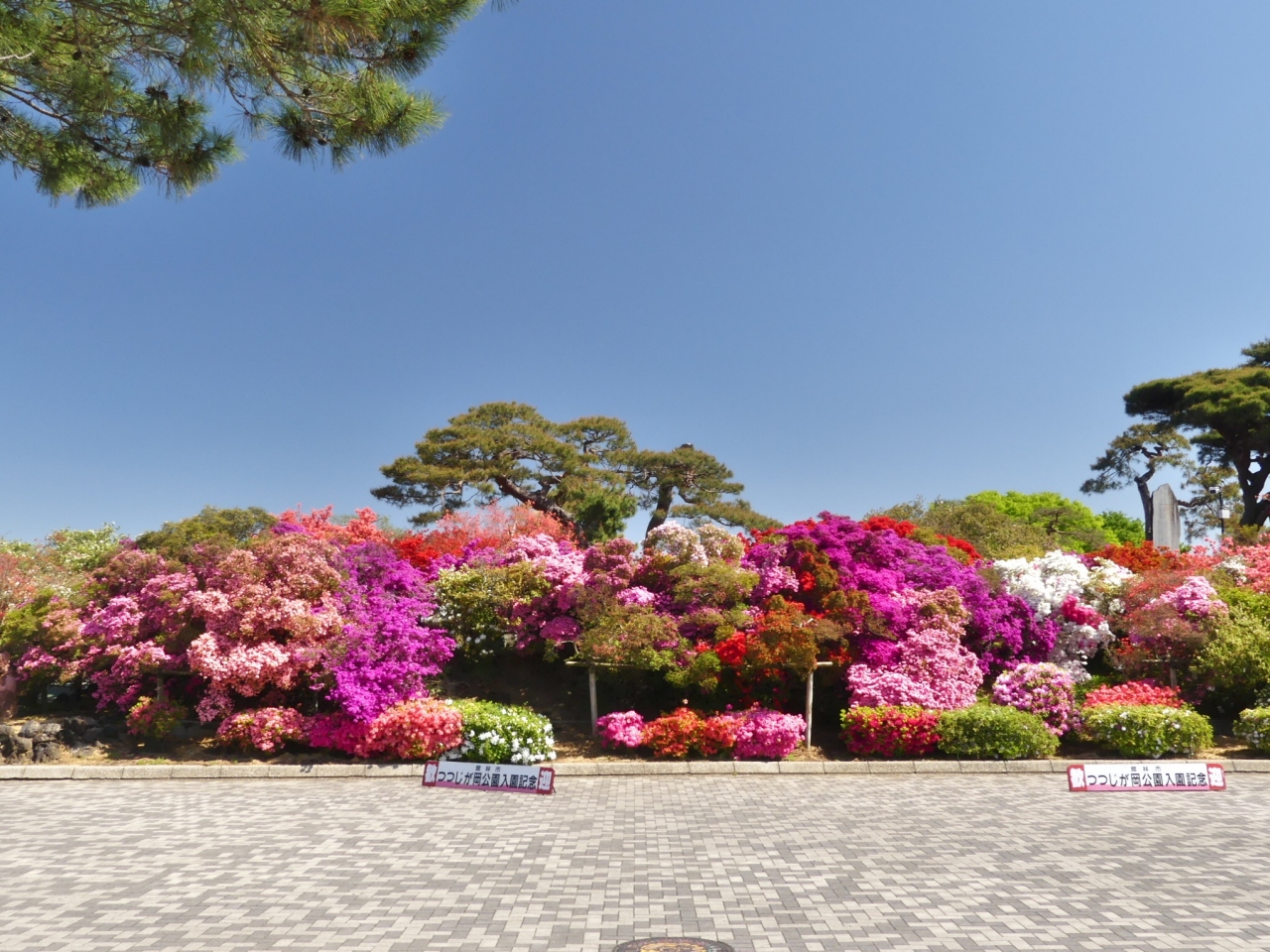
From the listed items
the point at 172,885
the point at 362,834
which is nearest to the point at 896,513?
the point at 362,834

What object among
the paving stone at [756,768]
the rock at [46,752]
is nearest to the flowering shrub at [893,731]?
the paving stone at [756,768]

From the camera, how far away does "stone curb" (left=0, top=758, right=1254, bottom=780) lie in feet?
33.3

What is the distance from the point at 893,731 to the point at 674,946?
6760 mm

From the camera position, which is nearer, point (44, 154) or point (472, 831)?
point (472, 831)

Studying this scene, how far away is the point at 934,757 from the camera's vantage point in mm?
10617

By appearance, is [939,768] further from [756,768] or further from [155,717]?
[155,717]

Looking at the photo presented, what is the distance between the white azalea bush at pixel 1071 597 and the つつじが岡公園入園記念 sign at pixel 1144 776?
122 inches

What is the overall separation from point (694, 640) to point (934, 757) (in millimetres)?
3475

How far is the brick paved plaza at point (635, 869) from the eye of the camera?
480 centimetres

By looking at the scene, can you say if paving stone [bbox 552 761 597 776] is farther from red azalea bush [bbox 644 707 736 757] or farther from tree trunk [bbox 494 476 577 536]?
tree trunk [bbox 494 476 577 536]

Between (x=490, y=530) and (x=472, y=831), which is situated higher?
(x=490, y=530)

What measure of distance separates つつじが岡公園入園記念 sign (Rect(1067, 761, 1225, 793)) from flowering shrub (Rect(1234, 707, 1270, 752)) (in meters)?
2.25

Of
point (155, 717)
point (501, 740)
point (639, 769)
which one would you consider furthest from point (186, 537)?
point (639, 769)

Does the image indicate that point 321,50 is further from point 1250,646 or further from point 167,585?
point 1250,646
